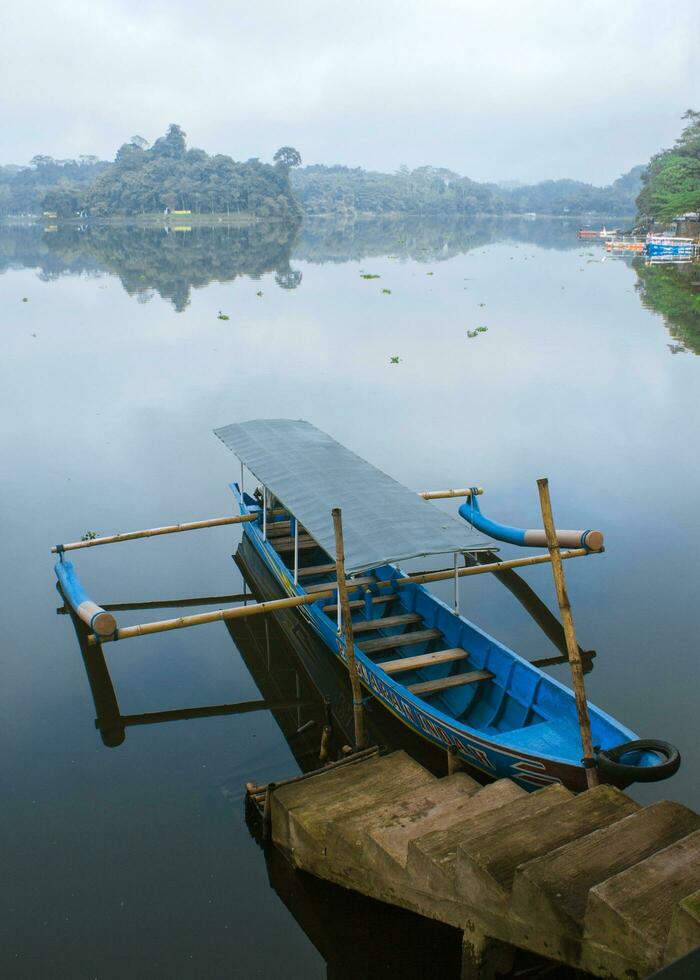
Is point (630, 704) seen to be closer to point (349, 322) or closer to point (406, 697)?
point (406, 697)

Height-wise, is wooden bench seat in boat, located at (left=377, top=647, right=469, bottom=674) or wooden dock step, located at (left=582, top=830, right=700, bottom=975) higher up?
wooden dock step, located at (left=582, top=830, right=700, bottom=975)

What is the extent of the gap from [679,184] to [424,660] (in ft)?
305

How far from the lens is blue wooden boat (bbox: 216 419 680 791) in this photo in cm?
1006

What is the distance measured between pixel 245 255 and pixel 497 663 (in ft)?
270

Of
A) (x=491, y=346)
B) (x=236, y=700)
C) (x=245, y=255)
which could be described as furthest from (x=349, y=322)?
(x=245, y=255)

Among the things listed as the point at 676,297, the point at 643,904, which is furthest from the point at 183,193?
the point at 643,904

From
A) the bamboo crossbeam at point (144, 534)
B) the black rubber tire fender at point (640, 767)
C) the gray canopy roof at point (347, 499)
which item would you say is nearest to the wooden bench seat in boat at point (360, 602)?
the gray canopy roof at point (347, 499)

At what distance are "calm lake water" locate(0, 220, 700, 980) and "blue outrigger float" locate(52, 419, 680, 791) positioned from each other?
1542 millimetres

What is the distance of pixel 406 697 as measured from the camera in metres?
11.4

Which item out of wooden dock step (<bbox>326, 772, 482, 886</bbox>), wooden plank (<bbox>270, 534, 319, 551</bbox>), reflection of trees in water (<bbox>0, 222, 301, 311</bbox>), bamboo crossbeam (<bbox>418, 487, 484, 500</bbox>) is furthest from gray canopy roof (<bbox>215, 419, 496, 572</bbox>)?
reflection of trees in water (<bbox>0, 222, 301, 311</bbox>)

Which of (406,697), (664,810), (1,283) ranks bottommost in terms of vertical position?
(406,697)

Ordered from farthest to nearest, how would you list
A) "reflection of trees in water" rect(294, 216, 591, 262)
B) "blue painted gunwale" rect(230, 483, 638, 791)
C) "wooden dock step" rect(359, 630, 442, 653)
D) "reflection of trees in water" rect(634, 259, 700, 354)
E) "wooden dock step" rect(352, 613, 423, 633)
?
"reflection of trees in water" rect(294, 216, 591, 262), "reflection of trees in water" rect(634, 259, 700, 354), "wooden dock step" rect(352, 613, 423, 633), "wooden dock step" rect(359, 630, 442, 653), "blue painted gunwale" rect(230, 483, 638, 791)

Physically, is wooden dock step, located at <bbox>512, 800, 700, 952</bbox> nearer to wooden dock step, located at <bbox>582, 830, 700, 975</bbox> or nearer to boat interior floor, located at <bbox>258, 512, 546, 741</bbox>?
wooden dock step, located at <bbox>582, 830, 700, 975</bbox>

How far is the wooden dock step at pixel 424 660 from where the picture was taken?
39.9 ft
